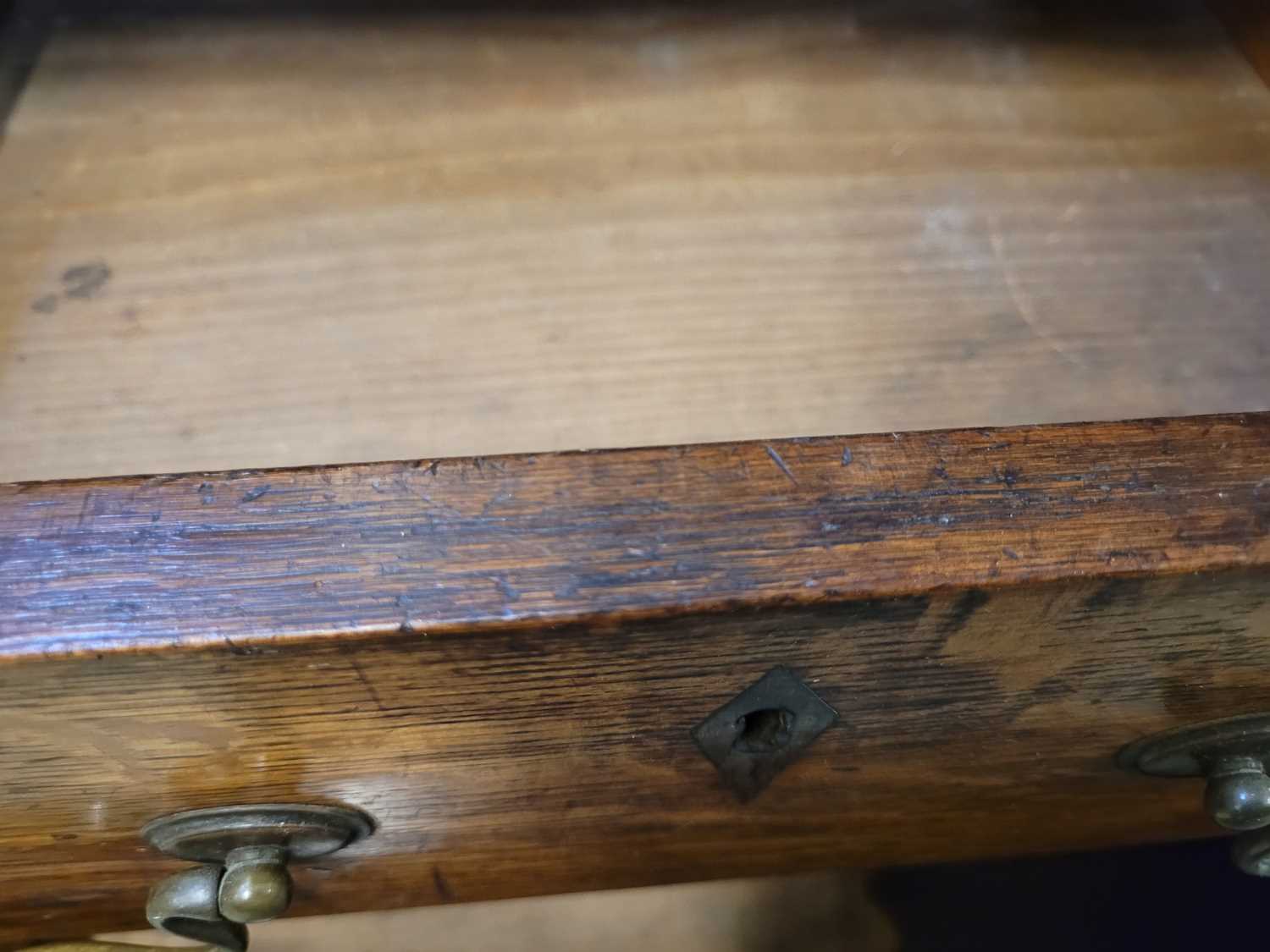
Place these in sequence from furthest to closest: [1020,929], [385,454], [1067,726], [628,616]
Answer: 1. [1020,929]
2. [385,454]
3. [1067,726]
4. [628,616]

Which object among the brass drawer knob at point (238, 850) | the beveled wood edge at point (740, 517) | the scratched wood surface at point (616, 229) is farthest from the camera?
the scratched wood surface at point (616, 229)

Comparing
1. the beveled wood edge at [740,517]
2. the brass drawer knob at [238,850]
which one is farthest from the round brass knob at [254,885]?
the beveled wood edge at [740,517]

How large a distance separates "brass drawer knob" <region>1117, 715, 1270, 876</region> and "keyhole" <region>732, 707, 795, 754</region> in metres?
0.17

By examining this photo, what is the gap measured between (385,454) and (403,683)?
0.23 metres

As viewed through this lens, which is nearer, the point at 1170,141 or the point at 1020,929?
the point at 1170,141

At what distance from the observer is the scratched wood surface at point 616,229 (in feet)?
1.92

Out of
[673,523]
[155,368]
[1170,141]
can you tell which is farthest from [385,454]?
[1170,141]

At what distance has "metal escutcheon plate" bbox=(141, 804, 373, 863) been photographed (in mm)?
435

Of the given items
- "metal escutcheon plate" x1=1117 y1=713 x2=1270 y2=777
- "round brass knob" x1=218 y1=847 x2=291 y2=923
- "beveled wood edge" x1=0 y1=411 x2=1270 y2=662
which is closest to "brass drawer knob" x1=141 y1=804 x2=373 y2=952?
"round brass knob" x1=218 y1=847 x2=291 y2=923

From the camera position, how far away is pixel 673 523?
0.35 meters

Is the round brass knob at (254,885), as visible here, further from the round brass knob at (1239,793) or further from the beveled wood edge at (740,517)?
the round brass knob at (1239,793)

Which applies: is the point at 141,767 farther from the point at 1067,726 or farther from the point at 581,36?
the point at 581,36

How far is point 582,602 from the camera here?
336 millimetres

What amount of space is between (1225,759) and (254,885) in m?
0.41
